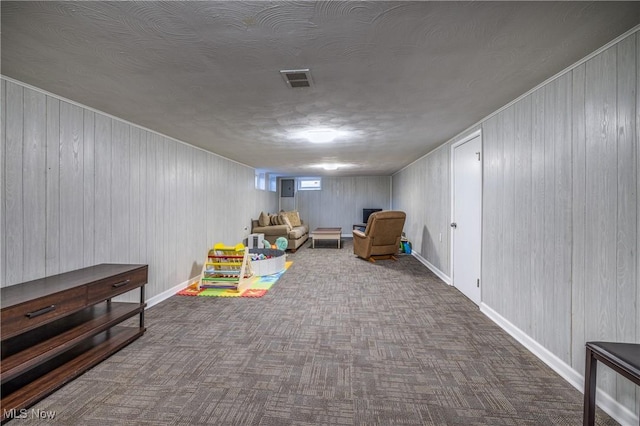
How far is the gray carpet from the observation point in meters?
1.57

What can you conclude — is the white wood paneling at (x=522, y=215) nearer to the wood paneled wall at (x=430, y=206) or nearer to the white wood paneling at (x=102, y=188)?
the wood paneled wall at (x=430, y=206)

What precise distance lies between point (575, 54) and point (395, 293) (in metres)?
2.97

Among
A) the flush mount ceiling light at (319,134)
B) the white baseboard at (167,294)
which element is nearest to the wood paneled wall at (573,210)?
the flush mount ceiling light at (319,134)

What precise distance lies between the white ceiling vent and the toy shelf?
9.12ft

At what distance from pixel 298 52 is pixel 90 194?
7.87 feet

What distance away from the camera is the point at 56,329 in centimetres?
196

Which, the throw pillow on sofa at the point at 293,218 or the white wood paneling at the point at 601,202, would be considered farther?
the throw pillow on sofa at the point at 293,218

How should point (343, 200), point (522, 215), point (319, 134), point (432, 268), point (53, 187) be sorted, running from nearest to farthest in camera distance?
point (53, 187), point (522, 215), point (319, 134), point (432, 268), point (343, 200)

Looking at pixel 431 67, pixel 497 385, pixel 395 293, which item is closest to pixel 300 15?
pixel 431 67

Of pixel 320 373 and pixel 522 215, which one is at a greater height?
Answer: pixel 522 215

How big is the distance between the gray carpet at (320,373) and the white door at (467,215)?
1.53 ft

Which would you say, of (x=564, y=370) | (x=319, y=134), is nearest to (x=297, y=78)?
(x=319, y=134)

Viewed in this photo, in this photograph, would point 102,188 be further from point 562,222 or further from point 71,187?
point 562,222

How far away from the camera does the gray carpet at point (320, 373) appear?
5.16 feet
